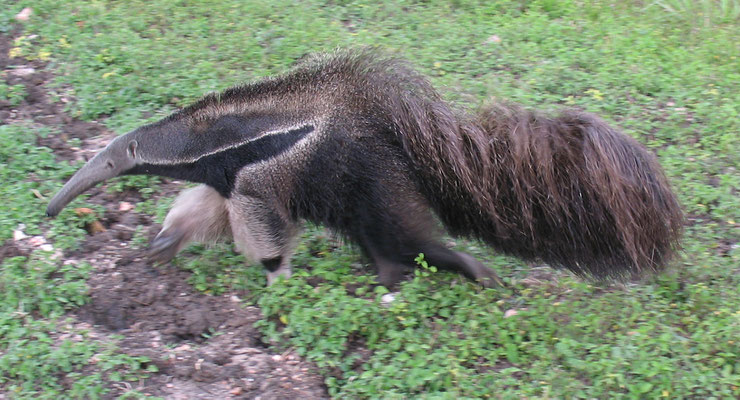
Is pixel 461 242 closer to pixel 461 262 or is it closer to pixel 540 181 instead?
pixel 461 262

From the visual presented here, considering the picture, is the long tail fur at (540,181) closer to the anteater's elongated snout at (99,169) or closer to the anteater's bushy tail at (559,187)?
the anteater's bushy tail at (559,187)

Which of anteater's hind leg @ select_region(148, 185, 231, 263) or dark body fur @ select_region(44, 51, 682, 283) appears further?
anteater's hind leg @ select_region(148, 185, 231, 263)

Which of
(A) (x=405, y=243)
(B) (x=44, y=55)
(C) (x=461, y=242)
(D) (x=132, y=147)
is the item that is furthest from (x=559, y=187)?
(B) (x=44, y=55)

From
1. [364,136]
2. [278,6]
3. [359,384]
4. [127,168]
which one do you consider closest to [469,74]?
[278,6]

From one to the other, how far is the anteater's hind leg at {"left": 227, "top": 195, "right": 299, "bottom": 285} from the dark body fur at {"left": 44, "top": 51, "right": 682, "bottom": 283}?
1cm

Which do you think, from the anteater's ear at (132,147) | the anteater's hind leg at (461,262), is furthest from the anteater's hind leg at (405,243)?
the anteater's ear at (132,147)

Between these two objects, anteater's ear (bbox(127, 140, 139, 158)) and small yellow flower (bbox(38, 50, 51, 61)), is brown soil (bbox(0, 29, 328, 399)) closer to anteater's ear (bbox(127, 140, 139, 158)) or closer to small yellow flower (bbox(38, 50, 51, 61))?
anteater's ear (bbox(127, 140, 139, 158))

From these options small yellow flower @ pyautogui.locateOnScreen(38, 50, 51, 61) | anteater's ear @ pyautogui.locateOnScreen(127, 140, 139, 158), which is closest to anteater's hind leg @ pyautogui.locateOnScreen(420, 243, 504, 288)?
anteater's ear @ pyautogui.locateOnScreen(127, 140, 139, 158)

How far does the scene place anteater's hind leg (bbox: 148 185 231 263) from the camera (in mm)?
5246

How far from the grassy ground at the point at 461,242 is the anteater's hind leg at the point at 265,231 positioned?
172mm

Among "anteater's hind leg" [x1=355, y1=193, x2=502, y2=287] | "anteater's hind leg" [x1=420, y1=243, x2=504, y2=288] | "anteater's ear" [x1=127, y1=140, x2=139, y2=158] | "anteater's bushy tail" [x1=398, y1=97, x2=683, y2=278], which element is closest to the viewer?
"anteater's bushy tail" [x1=398, y1=97, x2=683, y2=278]

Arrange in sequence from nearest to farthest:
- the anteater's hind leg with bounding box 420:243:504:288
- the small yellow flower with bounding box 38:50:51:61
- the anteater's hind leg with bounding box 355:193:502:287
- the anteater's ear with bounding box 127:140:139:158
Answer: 1. the anteater's hind leg with bounding box 355:193:502:287
2. the anteater's hind leg with bounding box 420:243:504:288
3. the anteater's ear with bounding box 127:140:139:158
4. the small yellow flower with bounding box 38:50:51:61

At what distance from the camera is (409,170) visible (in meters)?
4.80

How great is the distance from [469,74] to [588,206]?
2685 millimetres
